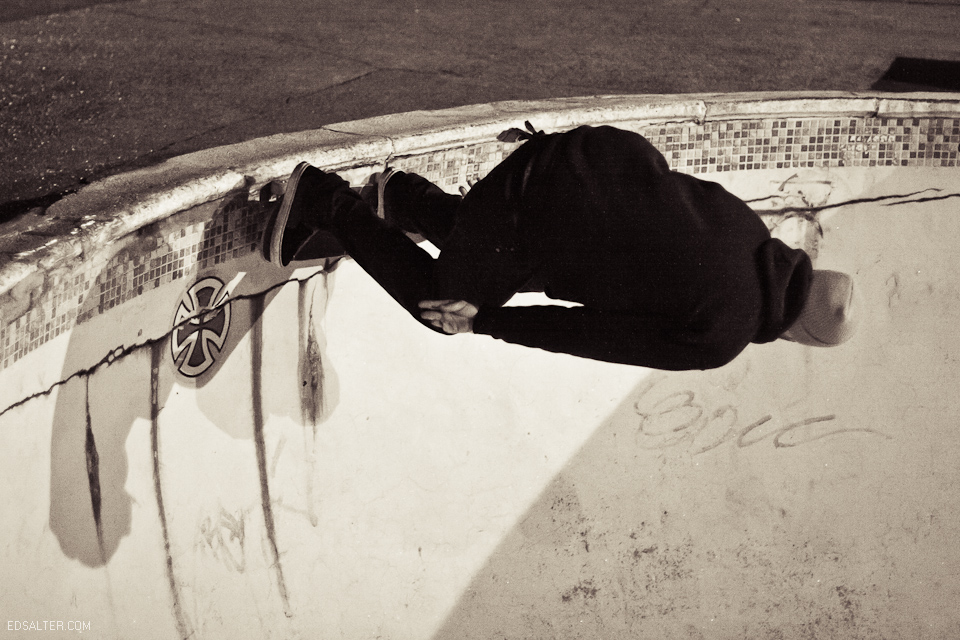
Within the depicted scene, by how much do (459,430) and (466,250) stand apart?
181 centimetres

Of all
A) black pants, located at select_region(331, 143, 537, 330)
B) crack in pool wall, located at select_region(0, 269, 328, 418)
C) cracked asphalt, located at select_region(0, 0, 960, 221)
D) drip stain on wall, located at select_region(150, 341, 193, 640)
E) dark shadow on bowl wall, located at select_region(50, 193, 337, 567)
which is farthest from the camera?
cracked asphalt, located at select_region(0, 0, 960, 221)

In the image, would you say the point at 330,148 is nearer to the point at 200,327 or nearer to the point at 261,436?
the point at 200,327

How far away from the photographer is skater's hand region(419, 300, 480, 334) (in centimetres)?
239

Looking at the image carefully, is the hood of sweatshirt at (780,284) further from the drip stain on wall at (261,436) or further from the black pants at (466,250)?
the drip stain on wall at (261,436)

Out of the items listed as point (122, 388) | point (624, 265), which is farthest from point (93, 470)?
point (624, 265)

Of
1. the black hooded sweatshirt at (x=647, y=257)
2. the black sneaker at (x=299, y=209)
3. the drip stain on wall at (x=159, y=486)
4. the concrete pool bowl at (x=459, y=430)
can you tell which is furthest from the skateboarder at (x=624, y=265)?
the drip stain on wall at (x=159, y=486)

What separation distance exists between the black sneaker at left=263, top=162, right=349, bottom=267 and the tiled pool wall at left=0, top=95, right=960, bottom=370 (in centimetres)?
17

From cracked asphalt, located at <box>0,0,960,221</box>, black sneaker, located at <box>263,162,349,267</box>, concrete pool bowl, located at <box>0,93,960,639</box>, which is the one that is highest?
cracked asphalt, located at <box>0,0,960,221</box>

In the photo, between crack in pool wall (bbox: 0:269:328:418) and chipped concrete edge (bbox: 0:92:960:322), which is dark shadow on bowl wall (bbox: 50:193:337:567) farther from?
chipped concrete edge (bbox: 0:92:960:322)

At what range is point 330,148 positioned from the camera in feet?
10.1

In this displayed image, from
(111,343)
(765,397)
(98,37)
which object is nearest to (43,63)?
(98,37)

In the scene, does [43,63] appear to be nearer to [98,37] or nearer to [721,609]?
[98,37]

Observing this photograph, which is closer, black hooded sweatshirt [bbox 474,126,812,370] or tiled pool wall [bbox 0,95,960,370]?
black hooded sweatshirt [bbox 474,126,812,370]

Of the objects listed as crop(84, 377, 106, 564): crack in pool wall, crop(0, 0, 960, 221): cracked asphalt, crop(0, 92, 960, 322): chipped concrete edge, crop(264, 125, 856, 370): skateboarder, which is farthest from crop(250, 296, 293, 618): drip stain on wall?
crop(264, 125, 856, 370): skateboarder
